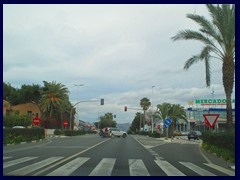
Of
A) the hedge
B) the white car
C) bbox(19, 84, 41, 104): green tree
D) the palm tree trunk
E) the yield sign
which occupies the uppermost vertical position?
bbox(19, 84, 41, 104): green tree

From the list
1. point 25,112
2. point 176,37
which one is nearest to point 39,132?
point 176,37

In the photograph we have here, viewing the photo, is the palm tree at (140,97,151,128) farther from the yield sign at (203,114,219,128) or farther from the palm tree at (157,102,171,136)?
the yield sign at (203,114,219,128)

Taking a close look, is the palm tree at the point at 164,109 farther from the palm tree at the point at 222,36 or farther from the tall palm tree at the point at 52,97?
the palm tree at the point at 222,36

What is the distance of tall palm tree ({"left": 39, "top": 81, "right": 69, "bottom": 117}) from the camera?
75562mm

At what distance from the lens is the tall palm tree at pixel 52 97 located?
7556 cm

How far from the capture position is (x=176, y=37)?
83.3ft

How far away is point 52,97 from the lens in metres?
75.9

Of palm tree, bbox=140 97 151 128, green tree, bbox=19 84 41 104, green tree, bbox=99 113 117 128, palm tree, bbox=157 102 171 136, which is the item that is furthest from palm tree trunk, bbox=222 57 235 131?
green tree, bbox=99 113 117 128

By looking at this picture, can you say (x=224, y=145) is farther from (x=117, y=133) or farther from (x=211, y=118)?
(x=117, y=133)

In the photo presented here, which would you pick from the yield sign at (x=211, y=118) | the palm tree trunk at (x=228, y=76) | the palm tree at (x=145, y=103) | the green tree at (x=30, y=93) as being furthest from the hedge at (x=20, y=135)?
the palm tree at (x=145, y=103)

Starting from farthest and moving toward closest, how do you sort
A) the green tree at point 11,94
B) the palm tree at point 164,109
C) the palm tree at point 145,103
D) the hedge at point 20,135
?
1. the palm tree at point 145,103
2. the green tree at point 11,94
3. the palm tree at point 164,109
4. the hedge at point 20,135

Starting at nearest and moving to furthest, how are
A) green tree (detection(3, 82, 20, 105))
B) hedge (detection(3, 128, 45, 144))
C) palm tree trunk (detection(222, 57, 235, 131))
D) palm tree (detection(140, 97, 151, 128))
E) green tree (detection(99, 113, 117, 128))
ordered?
palm tree trunk (detection(222, 57, 235, 131)), hedge (detection(3, 128, 45, 144)), green tree (detection(3, 82, 20, 105)), palm tree (detection(140, 97, 151, 128)), green tree (detection(99, 113, 117, 128))

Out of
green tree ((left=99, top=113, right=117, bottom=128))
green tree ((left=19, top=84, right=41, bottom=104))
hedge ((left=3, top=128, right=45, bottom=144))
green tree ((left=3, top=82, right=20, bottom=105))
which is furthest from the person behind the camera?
green tree ((left=99, top=113, right=117, bottom=128))

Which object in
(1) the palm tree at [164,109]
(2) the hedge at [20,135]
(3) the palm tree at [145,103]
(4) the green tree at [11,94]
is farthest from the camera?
(3) the palm tree at [145,103]
